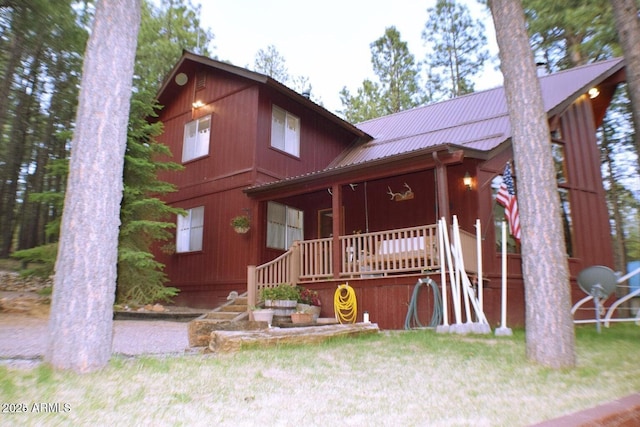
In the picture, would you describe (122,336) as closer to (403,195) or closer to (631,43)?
(403,195)

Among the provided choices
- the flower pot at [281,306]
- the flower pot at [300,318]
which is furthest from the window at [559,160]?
the flower pot at [281,306]

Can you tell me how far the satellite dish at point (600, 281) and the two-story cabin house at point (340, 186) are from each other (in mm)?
1269

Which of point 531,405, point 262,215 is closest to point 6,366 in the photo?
point 531,405

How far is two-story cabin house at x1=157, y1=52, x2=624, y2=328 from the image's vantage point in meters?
9.11

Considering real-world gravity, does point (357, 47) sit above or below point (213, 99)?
above

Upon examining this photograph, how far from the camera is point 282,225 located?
12047 millimetres

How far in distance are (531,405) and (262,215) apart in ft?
27.8

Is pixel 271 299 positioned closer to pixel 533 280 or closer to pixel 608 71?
pixel 533 280

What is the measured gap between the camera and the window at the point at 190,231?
12.3 meters

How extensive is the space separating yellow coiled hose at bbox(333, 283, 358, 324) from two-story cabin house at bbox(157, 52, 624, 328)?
178 mm

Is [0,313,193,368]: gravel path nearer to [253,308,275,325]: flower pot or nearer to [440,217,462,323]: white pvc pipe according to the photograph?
[253,308,275,325]: flower pot

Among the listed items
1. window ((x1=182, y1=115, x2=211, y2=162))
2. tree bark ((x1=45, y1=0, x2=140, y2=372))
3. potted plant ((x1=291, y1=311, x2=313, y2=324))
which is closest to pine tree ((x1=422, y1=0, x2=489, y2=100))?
window ((x1=182, y1=115, x2=211, y2=162))

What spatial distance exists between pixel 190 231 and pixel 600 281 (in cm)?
970

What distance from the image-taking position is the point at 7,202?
18094 millimetres
